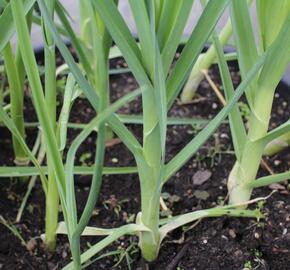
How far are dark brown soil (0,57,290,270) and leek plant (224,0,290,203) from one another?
87 millimetres

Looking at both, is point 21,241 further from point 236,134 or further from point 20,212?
point 236,134

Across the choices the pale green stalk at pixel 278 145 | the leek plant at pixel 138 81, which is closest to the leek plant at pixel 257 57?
the leek plant at pixel 138 81

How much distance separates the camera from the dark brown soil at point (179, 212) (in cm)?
75

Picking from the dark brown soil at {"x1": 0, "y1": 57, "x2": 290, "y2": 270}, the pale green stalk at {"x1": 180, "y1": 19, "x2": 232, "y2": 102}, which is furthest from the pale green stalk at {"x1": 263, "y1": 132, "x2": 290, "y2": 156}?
the pale green stalk at {"x1": 180, "y1": 19, "x2": 232, "y2": 102}

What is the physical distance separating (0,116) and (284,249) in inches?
15.3

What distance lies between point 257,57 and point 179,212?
27cm

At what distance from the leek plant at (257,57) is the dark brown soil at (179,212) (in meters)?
0.09

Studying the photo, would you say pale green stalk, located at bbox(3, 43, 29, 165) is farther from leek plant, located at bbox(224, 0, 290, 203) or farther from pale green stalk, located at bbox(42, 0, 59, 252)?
leek plant, located at bbox(224, 0, 290, 203)

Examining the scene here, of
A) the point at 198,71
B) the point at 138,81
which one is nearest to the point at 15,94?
the point at 138,81

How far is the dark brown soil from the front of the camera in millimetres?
750

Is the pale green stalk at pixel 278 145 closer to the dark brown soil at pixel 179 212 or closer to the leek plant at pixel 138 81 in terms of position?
the dark brown soil at pixel 179 212

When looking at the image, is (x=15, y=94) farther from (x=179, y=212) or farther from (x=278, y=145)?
(x=278, y=145)

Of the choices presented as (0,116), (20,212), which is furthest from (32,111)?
(0,116)

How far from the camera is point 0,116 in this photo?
60 centimetres
